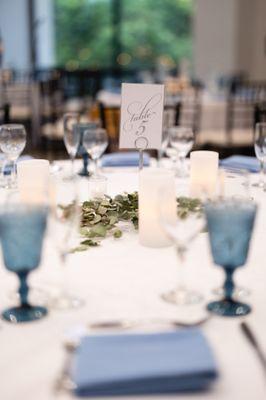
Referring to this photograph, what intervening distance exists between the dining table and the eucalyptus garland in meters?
0.02

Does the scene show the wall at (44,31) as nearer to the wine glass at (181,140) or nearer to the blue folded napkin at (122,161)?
the blue folded napkin at (122,161)

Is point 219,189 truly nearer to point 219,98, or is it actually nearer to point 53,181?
point 53,181

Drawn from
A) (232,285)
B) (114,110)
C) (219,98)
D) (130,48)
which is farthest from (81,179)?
(130,48)

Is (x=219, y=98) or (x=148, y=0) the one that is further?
(x=148, y=0)

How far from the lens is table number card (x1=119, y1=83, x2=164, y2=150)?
1.77 metres

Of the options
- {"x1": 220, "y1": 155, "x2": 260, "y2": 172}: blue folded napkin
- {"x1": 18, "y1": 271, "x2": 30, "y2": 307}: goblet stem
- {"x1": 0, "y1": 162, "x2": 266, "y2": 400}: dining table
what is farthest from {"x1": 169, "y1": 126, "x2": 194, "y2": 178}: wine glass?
{"x1": 18, "y1": 271, "x2": 30, "y2": 307}: goblet stem

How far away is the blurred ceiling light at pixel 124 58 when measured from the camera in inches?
455

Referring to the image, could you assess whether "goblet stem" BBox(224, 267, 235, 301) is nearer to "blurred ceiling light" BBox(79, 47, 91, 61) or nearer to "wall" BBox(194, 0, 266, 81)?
"wall" BBox(194, 0, 266, 81)

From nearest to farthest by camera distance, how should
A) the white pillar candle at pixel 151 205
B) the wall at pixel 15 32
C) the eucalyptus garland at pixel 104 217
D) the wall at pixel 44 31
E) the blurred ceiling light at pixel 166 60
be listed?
the white pillar candle at pixel 151 205
the eucalyptus garland at pixel 104 217
the wall at pixel 15 32
the blurred ceiling light at pixel 166 60
the wall at pixel 44 31

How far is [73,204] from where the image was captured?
1.06 meters

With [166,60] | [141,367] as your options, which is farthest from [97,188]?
[166,60]

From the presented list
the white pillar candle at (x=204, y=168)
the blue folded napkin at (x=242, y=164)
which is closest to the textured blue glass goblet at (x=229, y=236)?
the white pillar candle at (x=204, y=168)

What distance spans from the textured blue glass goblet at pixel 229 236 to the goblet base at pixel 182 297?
39 mm

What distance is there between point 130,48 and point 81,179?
9.72 m
